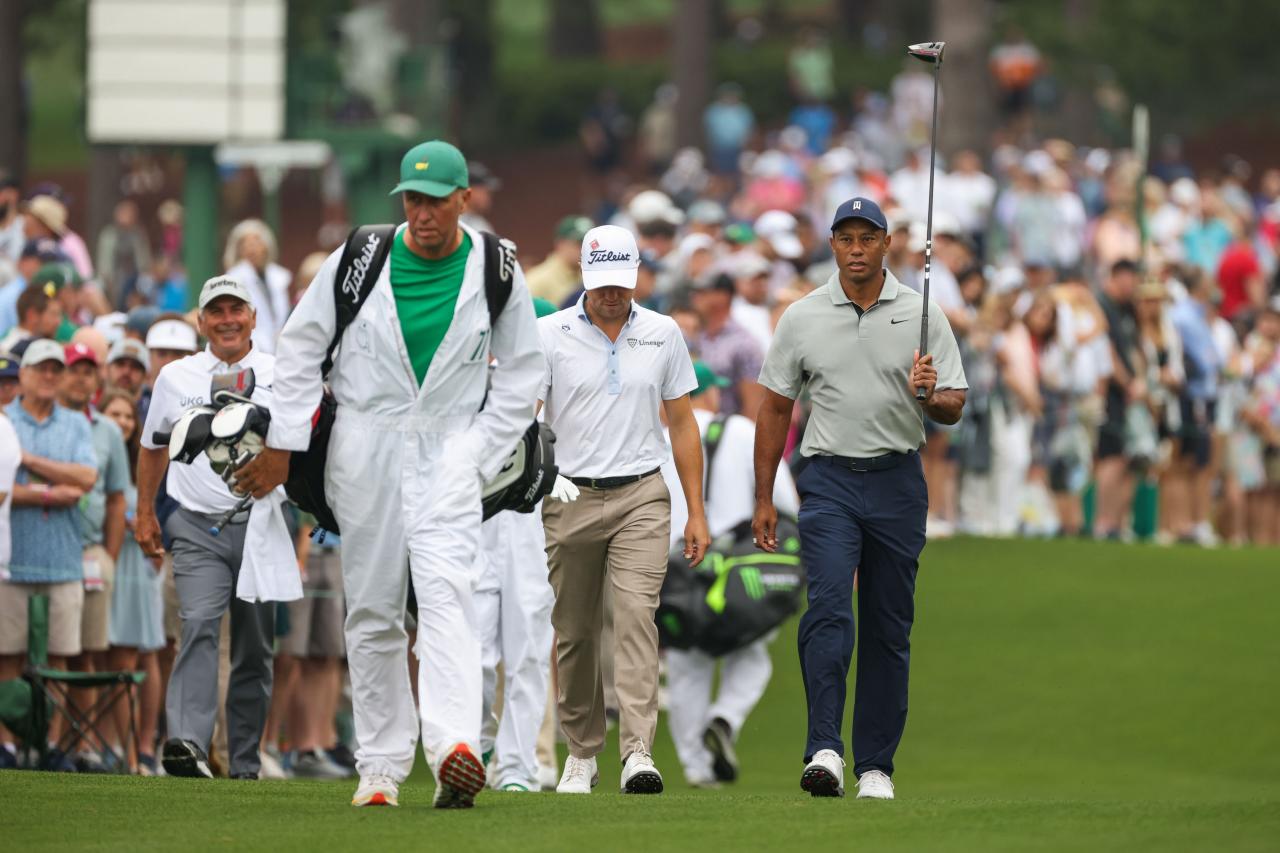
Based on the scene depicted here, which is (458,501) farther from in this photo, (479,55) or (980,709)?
(479,55)

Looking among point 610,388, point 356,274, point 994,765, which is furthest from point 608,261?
point 994,765

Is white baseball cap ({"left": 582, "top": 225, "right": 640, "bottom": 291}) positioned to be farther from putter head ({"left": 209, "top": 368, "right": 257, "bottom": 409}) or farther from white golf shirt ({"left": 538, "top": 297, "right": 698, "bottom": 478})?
putter head ({"left": 209, "top": 368, "right": 257, "bottom": 409})

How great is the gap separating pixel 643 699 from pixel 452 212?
2840 millimetres

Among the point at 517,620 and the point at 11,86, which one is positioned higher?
the point at 11,86

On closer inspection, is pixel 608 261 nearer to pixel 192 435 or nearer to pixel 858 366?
pixel 858 366

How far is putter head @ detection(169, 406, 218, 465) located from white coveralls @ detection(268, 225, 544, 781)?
1.32 feet

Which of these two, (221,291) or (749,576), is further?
(749,576)

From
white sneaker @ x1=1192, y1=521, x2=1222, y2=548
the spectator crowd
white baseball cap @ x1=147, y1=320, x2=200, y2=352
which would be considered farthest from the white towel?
white sneaker @ x1=1192, y1=521, x2=1222, y2=548

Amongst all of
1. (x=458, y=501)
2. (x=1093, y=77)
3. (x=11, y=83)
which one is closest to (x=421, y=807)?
(x=458, y=501)

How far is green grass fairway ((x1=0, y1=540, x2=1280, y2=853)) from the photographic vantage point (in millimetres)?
8492

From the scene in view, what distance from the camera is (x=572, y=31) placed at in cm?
5184

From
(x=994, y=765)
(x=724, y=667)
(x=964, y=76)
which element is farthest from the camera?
(x=964, y=76)

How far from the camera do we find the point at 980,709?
1653cm

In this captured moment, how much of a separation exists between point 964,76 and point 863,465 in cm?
2200
